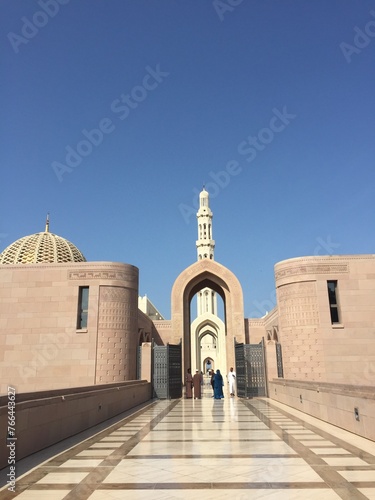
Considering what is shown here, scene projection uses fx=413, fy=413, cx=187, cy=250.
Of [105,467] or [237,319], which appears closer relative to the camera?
[105,467]

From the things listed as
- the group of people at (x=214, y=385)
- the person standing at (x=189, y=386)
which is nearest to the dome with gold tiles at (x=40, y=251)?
the person standing at (x=189, y=386)

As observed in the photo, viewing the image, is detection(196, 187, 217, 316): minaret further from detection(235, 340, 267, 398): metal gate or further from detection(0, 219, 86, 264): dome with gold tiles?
detection(235, 340, 267, 398): metal gate

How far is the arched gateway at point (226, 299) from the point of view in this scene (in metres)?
18.8

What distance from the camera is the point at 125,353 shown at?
1584cm

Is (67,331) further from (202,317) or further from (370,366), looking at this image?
(202,317)

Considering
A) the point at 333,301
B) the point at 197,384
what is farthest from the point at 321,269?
the point at 197,384

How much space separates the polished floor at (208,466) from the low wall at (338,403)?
30 cm

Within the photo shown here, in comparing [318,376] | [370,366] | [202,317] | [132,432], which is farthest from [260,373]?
[202,317]

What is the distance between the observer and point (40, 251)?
25828 millimetres

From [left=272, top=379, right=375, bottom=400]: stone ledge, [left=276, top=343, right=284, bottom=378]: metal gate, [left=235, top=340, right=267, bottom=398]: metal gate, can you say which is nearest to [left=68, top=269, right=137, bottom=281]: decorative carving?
[left=235, top=340, right=267, bottom=398]: metal gate

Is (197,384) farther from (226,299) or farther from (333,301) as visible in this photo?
(333,301)

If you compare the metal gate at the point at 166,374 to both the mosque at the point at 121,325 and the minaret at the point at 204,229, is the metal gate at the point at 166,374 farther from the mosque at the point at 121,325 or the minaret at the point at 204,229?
the minaret at the point at 204,229

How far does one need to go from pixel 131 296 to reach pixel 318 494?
13244 millimetres

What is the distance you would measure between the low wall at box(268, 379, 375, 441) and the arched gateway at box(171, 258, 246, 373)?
6119mm
